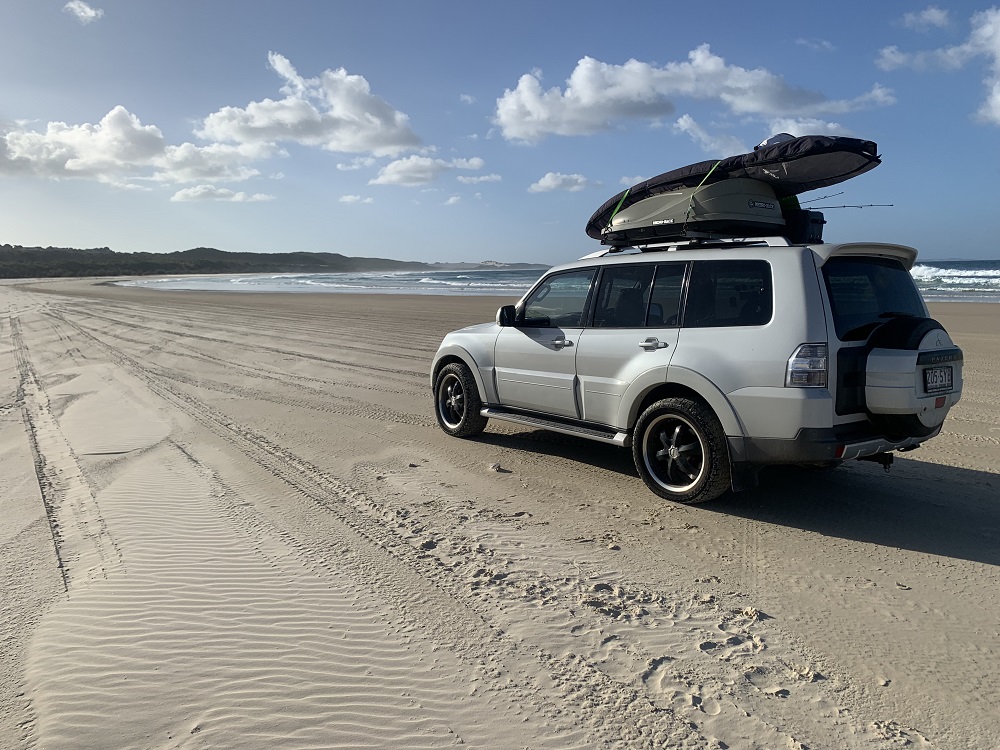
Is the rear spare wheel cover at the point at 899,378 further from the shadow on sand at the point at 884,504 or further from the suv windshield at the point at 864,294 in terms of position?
the shadow on sand at the point at 884,504

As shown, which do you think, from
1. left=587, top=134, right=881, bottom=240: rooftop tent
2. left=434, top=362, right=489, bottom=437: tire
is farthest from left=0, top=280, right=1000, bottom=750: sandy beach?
left=587, top=134, right=881, bottom=240: rooftop tent

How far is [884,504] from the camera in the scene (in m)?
5.08

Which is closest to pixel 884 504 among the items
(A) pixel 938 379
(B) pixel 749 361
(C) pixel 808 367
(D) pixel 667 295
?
(A) pixel 938 379

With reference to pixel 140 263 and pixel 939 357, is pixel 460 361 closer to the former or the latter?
pixel 939 357

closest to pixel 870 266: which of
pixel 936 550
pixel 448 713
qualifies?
pixel 936 550

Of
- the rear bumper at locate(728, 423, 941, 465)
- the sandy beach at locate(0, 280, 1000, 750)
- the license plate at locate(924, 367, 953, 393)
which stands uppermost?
the license plate at locate(924, 367, 953, 393)

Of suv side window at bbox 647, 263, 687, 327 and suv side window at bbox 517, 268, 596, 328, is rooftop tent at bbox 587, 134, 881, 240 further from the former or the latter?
suv side window at bbox 517, 268, 596, 328

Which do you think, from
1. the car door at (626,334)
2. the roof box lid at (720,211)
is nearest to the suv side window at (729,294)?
the car door at (626,334)

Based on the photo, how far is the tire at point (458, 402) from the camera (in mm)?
7004

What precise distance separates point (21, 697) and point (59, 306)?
30.9 m

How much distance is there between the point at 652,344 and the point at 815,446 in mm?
1339

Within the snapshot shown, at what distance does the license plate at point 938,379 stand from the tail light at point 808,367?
731mm

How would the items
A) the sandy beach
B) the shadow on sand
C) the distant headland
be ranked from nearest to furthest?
the sandy beach < the shadow on sand < the distant headland

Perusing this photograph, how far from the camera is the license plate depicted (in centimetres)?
452
